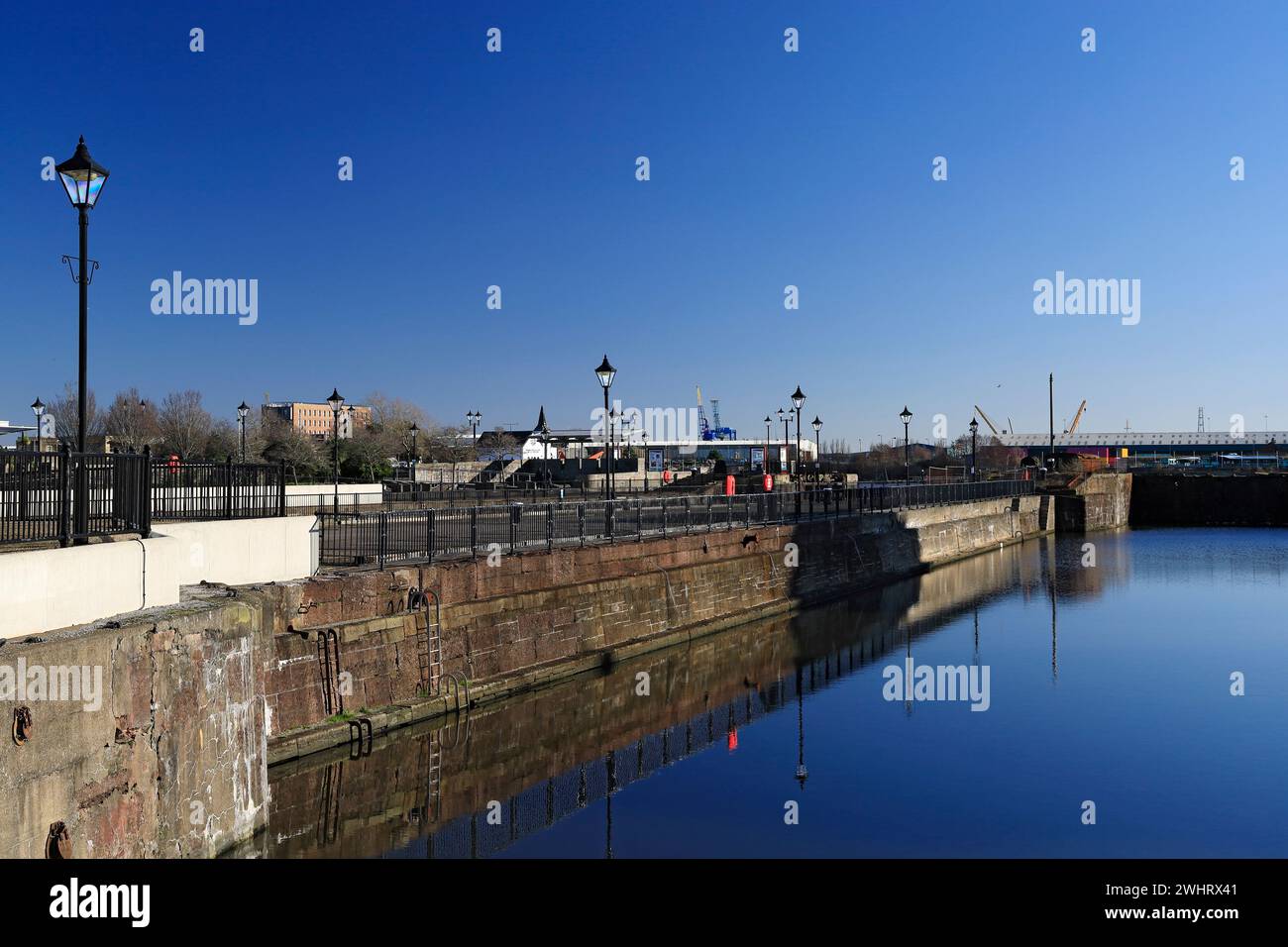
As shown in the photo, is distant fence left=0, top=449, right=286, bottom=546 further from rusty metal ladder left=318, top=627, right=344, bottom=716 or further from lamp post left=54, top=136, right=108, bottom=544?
rusty metal ladder left=318, top=627, right=344, bottom=716

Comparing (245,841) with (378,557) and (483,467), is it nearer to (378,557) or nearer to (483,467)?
(378,557)

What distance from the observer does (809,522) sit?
33312 millimetres

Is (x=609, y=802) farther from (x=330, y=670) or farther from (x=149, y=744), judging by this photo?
(x=149, y=744)

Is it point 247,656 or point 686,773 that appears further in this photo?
point 686,773

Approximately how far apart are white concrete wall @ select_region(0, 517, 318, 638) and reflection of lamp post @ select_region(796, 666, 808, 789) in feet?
29.6

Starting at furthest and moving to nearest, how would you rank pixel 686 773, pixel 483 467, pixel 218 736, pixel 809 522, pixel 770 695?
pixel 483 467 → pixel 809 522 → pixel 770 695 → pixel 686 773 → pixel 218 736

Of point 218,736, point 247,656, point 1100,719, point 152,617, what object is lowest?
point 1100,719

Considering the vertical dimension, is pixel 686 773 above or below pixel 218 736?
below

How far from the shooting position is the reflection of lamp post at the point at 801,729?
16.1m

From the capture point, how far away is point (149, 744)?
8.88 meters

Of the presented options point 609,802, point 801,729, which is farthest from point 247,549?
point 801,729

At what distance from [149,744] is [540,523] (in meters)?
17.6
